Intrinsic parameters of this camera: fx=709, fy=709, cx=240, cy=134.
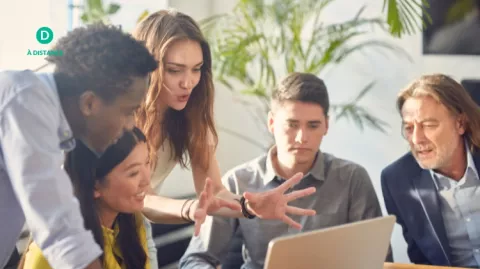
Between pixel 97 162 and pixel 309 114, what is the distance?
888mm

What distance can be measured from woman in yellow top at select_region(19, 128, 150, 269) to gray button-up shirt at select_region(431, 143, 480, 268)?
3.22 ft

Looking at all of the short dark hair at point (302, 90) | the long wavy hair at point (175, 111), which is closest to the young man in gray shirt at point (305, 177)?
the short dark hair at point (302, 90)

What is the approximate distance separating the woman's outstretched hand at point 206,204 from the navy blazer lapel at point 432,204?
0.72 meters

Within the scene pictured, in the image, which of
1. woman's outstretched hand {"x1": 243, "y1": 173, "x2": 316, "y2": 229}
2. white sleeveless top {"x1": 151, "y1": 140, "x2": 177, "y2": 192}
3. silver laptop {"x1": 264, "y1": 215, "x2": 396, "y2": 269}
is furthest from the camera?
white sleeveless top {"x1": 151, "y1": 140, "x2": 177, "y2": 192}

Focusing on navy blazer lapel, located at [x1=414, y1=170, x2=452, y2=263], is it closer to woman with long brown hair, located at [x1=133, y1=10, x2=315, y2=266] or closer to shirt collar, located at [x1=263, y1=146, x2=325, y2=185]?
shirt collar, located at [x1=263, y1=146, x2=325, y2=185]

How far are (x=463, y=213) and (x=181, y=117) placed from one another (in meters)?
0.90

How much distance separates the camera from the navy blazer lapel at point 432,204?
81.0 inches

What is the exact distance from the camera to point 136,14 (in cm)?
324

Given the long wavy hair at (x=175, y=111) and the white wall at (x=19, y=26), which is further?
the white wall at (x=19, y=26)

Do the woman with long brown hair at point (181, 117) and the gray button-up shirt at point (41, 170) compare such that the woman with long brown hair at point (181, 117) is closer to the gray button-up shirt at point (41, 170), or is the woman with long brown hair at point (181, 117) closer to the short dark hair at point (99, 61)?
the short dark hair at point (99, 61)

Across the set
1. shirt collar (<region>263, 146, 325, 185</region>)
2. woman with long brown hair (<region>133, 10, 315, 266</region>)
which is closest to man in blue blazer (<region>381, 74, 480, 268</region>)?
shirt collar (<region>263, 146, 325, 185</region>)

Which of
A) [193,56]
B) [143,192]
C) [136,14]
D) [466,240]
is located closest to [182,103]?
[193,56]

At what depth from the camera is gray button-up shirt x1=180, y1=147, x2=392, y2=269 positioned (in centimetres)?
204

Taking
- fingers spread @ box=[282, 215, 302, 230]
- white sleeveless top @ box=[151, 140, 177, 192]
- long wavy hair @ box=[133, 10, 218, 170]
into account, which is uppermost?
long wavy hair @ box=[133, 10, 218, 170]
